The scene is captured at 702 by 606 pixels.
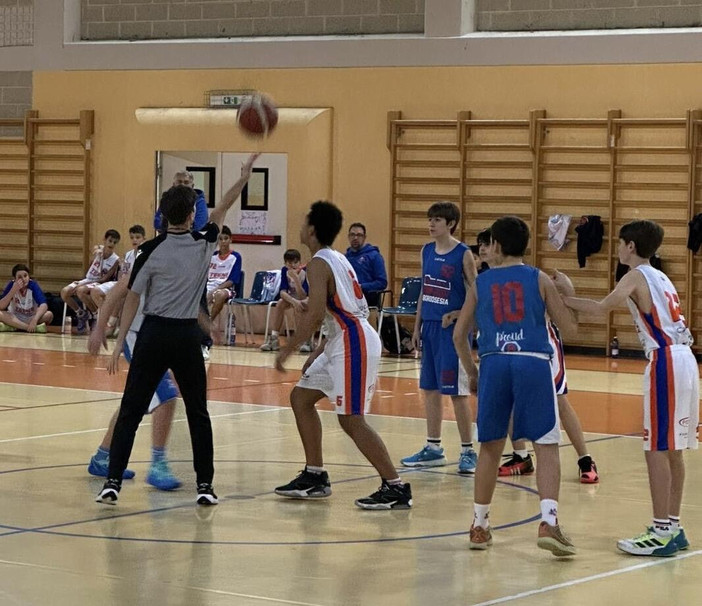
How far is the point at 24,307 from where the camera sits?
19.4 meters

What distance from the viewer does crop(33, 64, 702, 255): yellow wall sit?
17.0m

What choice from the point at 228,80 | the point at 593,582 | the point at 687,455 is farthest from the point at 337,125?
the point at 593,582

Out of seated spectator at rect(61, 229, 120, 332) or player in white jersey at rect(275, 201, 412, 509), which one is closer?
player in white jersey at rect(275, 201, 412, 509)

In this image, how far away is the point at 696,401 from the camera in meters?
6.59

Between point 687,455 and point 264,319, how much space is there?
1051 cm

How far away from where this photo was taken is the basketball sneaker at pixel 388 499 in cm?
743

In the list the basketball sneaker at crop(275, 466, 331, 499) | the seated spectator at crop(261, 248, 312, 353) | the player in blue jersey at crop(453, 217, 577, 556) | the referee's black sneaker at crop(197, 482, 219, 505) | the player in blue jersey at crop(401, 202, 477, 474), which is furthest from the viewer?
the seated spectator at crop(261, 248, 312, 353)

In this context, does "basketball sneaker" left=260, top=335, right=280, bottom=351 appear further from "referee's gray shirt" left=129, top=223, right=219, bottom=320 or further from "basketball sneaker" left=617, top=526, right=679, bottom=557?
"basketball sneaker" left=617, top=526, right=679, bottom=557

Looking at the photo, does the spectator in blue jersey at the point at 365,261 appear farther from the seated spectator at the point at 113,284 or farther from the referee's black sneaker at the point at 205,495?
the referee's black sneaker at the point at 205,495

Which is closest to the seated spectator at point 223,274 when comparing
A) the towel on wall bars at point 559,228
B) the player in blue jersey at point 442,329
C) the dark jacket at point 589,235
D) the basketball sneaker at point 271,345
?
the basketball sneaker at point 271,345

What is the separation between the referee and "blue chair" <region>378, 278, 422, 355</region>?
363 inches

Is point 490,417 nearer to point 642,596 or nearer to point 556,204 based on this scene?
point 642,596

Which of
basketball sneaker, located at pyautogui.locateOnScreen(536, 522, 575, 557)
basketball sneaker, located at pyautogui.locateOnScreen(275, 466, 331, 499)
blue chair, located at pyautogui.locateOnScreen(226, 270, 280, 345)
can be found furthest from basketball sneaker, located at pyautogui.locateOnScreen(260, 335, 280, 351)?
basketball sneaker, located at pyautogui.locateOnScreen(536, 522, 575, 557)

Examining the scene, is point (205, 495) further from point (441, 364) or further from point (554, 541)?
point (554, 541)
